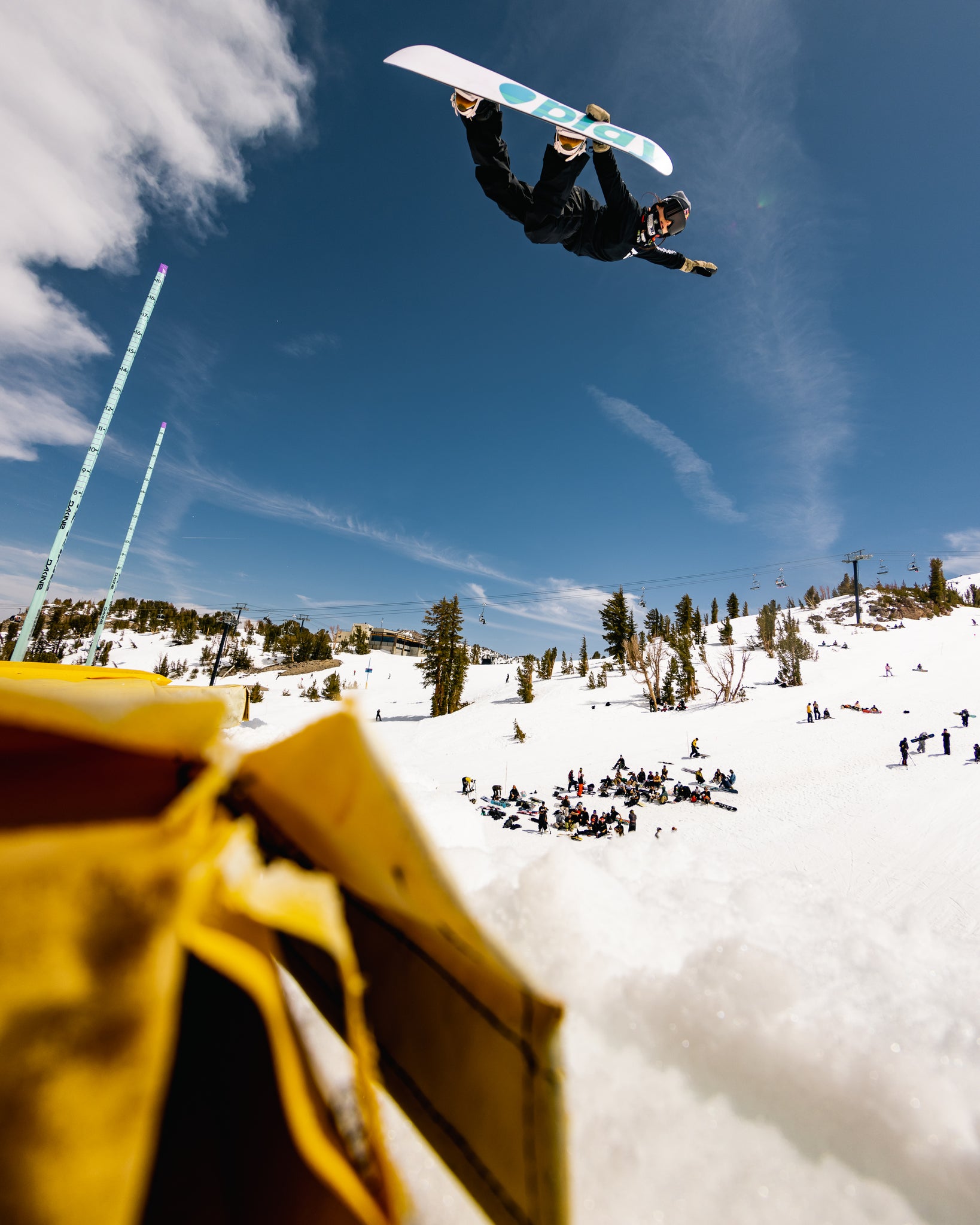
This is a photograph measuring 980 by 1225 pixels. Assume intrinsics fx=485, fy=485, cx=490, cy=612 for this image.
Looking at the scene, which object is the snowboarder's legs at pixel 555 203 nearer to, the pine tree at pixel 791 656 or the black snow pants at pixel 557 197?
the black snow pants at pixel 557 197

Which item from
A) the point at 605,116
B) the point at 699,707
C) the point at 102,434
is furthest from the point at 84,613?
the point at 605,116

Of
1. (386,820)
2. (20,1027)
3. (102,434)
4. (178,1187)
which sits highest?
(102,434)

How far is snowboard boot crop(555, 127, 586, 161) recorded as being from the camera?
377 cm

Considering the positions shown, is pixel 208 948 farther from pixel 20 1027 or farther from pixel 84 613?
pixel 84 613

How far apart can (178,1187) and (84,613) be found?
94053 millimetres

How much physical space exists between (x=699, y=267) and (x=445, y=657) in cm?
3169

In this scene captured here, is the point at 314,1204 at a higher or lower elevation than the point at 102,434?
lower

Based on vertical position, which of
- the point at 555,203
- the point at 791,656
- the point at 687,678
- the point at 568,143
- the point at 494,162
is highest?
the point at 791,656

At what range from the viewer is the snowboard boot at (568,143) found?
377cm

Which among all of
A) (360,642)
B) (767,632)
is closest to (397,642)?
(360,642)

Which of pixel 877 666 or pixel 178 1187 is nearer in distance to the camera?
pixel 178 1187

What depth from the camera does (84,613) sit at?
72812 mm

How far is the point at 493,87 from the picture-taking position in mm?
3959

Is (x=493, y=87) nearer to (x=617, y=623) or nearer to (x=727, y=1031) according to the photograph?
(x=727, y=1031)
